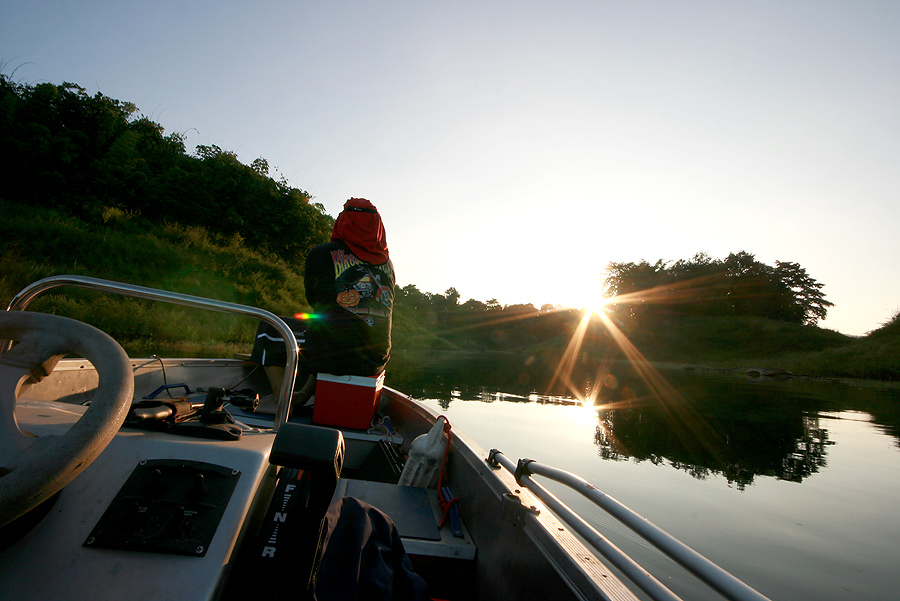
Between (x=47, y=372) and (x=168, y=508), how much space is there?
363 mm

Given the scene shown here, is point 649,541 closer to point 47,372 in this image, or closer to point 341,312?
point 47,372

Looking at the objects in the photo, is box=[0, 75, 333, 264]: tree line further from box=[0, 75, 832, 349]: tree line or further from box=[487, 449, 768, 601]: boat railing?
box=[487, 449, 768, 601]: boat railing

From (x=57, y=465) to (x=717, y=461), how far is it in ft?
22.7

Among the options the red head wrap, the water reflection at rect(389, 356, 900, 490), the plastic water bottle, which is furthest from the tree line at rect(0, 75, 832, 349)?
the plastic water bottle

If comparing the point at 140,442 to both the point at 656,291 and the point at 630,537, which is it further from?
the point at 656,291

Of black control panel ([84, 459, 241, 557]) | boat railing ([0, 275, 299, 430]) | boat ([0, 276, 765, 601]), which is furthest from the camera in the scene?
boat railing ([0, 275, 299, 430])

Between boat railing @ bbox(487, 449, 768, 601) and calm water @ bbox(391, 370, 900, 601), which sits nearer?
boat railing @ bbox(487, 449, 768, 601)

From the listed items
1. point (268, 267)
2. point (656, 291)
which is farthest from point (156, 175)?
point (656, 291)

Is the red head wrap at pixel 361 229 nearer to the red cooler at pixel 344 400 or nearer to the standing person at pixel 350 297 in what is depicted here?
the standing person at pixel 350 297

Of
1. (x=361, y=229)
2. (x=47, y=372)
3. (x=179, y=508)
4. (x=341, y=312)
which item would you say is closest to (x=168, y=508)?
(x=179, y=508)

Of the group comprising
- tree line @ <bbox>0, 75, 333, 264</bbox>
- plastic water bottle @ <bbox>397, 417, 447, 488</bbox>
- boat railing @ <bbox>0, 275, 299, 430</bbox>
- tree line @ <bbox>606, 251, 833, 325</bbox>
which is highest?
tree line @ <bbox>606, 251, 833, 325</bbox>

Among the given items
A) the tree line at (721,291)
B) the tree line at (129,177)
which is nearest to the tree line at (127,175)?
the tree line at (129,177)

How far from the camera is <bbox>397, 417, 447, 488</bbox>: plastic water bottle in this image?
2273 millimetres

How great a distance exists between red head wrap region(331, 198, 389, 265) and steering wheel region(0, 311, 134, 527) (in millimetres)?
2133
